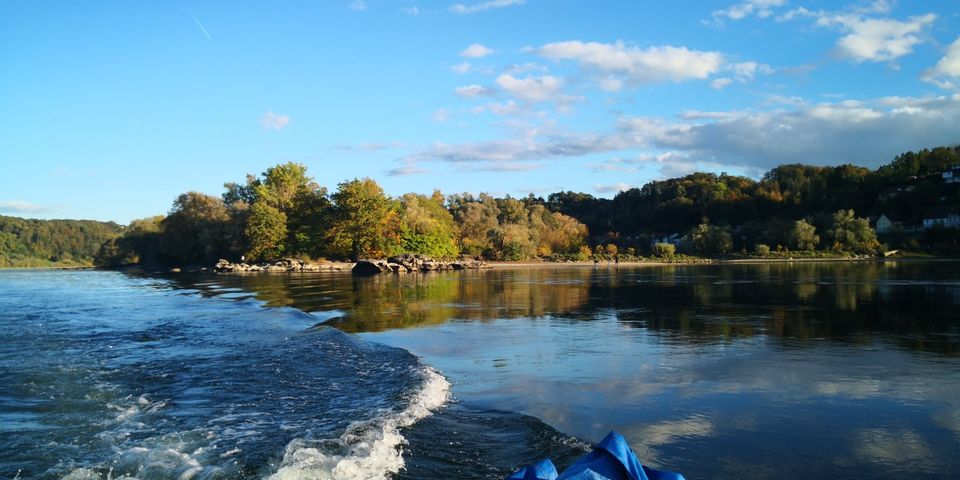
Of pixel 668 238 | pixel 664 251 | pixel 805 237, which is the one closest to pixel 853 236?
pixel 805 237

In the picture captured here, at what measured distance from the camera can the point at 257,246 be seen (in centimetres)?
6656

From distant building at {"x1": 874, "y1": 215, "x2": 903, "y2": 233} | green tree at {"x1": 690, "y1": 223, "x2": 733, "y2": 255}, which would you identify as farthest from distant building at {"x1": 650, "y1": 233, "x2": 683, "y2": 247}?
distant building at {"x1": 874, "y1": 215, "x2": 903, "y2": 233}

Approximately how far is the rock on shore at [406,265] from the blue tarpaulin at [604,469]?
47614 mm

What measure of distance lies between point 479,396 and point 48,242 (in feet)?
453

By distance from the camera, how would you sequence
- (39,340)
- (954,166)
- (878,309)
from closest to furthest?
(39,340)
(878,309)
(954,166)

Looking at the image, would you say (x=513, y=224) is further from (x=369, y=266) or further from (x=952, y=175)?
(x=952, y=175)

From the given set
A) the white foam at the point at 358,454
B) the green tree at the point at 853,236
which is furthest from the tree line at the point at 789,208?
the white foam at the point at 358,454

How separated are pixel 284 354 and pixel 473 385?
425 centimetres

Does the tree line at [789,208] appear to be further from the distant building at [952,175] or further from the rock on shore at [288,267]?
the rock on shore at [288,267]

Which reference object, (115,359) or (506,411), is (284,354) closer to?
(115,359)

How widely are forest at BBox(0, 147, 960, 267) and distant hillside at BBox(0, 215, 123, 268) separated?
32cm

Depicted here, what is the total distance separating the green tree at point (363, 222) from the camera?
60125mm

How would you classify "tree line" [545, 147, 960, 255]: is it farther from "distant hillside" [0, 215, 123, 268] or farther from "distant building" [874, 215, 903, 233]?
"distant hillside" [0, 215, 123, 268]

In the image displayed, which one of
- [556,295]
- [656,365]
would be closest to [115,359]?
[656,365]
